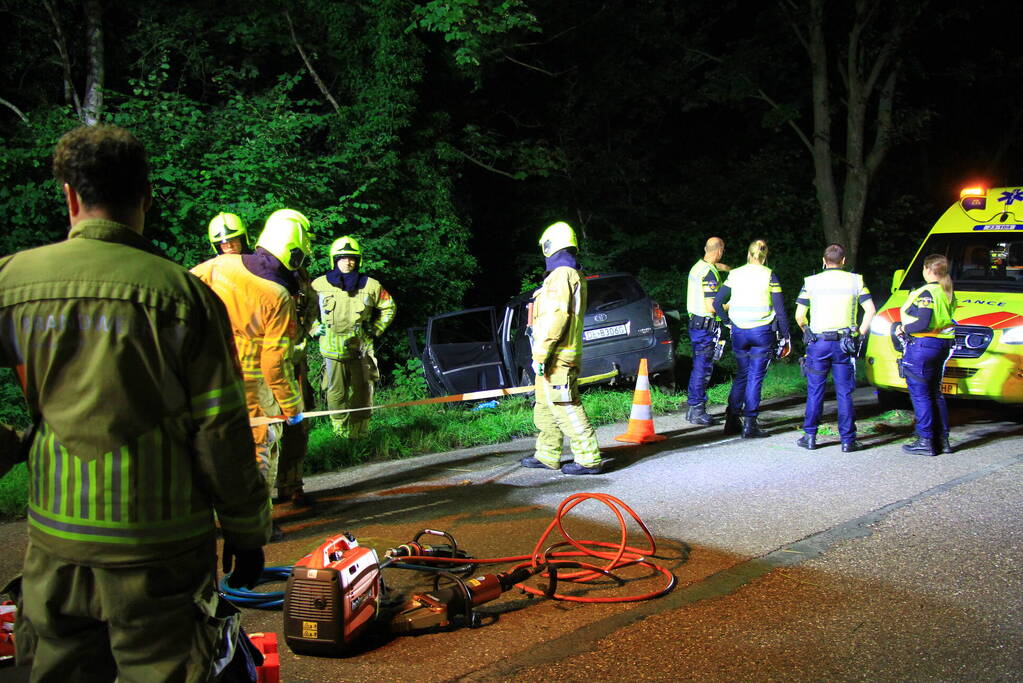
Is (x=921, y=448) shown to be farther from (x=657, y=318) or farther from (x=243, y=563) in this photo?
(x=243, y=563)

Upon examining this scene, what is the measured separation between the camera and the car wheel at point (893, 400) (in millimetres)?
9837

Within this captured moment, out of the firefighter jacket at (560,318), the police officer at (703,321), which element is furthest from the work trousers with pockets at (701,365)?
the firefighter jacket at (560,318)

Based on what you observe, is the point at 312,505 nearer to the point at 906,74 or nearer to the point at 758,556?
the point at 758,556

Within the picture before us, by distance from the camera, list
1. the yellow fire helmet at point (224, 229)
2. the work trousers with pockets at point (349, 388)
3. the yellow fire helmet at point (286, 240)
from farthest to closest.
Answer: the work trousers with pockets at point (349, 388) → the yellow fire helmet at point (224, 229) → the yellow fire helmet at point (286, 240)

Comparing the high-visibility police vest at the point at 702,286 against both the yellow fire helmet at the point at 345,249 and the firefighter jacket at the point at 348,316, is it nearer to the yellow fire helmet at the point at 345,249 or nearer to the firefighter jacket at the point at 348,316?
the firefighter jacket at the point at 348,316

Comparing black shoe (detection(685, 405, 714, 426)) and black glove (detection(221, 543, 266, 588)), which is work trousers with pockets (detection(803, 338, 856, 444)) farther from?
black glove (detection(221, 543, 266, 588))

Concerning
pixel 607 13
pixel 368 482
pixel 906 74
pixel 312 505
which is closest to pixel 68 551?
pixel 312 505

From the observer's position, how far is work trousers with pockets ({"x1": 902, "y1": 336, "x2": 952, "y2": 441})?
25.4 ft

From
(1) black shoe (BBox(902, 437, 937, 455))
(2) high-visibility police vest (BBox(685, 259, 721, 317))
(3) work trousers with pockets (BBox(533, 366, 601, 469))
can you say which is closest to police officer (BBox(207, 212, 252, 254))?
(3) work trousers with pockets (BBox(533, 366, 601, 469))

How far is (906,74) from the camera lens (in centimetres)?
1792

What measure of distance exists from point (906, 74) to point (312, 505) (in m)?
16.3

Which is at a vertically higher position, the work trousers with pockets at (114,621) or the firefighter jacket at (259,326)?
the firefighter jacket at (259,326)

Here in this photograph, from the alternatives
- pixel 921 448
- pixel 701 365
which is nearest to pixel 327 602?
pixel 921 448

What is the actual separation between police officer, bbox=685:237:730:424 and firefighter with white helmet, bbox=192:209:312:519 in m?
5.32
